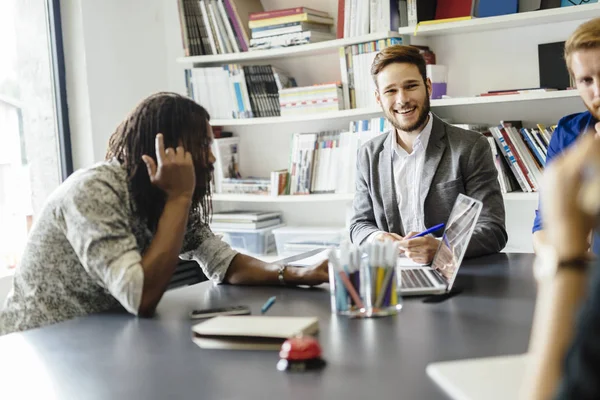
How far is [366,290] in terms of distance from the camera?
1470 mm

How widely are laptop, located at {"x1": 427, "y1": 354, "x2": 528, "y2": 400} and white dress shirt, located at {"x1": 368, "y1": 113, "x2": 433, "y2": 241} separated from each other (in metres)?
1.43

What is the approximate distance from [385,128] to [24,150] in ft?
5.51

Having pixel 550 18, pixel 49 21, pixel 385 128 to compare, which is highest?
pixel 49 21

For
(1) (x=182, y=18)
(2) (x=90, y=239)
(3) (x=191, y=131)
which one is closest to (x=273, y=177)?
(1) (x=182, y=18)

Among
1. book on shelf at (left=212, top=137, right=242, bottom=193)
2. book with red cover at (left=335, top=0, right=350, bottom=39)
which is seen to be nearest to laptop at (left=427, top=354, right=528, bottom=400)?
book with red cover at (left=335, top=0, right=350, bottom=39)

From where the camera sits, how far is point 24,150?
11.4 ft

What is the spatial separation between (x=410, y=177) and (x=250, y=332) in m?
1.45

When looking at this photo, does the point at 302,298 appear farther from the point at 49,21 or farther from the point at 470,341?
the point at 49,21

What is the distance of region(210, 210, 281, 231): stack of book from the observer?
366 cm

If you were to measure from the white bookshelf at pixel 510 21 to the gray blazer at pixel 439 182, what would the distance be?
24.6 inches

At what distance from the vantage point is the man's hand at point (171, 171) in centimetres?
170

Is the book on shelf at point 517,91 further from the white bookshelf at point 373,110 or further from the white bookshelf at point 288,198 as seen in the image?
the white bookshelf at point 288,198

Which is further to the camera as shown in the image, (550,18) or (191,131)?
(550,18)

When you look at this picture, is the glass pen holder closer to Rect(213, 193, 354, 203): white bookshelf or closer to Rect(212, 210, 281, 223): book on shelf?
Rect(213, 193, 354, 203): white bookshelf
